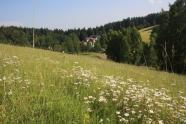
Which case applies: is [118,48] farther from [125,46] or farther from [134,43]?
[134,43]

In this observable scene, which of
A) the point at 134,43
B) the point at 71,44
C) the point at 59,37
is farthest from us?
the point at 59,37

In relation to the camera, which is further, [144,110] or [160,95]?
→ [160,95]

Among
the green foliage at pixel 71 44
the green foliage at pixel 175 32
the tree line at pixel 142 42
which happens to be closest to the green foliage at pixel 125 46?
the tree line at pixel 142 42

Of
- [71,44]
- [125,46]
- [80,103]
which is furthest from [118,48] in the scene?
[80,103]

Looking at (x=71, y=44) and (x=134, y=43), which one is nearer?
(x=134, y=43)

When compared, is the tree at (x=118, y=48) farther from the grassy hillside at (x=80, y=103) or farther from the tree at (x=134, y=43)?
the grassy hillside at (x=80, y=103)

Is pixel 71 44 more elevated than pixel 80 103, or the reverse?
pixel 80 103

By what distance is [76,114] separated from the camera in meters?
5.65

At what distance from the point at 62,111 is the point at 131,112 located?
1136 millimetres

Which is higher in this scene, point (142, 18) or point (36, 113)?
point (142, 18)

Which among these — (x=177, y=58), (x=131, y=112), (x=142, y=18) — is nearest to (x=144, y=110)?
(x=131, y=112)

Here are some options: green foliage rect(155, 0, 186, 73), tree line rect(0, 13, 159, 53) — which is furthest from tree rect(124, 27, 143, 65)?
green foliage rect(155, 0, 186, 73)

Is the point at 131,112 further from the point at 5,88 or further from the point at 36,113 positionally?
the point at 5,88

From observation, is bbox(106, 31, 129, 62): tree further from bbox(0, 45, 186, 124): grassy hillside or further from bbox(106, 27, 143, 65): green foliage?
bbox(0, 45, 186, 124): grassy hillside
